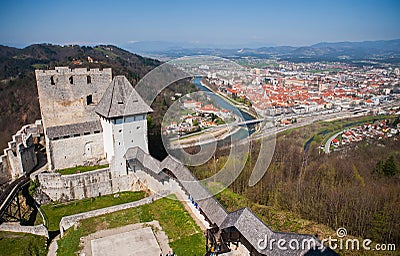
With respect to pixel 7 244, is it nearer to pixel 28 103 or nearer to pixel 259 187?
pixel 259 187

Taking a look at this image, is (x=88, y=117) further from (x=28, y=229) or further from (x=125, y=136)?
(x=28, y=229)

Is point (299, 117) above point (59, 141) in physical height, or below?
below

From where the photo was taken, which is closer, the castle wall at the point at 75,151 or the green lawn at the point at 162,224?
the green lawn at the point at 162,224

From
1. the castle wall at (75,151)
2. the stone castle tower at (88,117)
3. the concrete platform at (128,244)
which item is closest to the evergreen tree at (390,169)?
the stone castle tower at (88,117)

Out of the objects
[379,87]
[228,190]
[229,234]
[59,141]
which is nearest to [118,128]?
[59,141]

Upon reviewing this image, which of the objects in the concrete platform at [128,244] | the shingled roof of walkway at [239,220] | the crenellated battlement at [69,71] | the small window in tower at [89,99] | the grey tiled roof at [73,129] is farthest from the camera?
the small window in tower at [89,99]

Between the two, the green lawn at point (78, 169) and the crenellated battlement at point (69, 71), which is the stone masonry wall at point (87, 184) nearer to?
the green lawn at point (78, 169)

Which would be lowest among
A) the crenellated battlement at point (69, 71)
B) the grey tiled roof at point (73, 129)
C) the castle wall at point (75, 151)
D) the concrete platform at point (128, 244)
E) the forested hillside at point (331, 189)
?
the forested hillside at point (331, 189)
